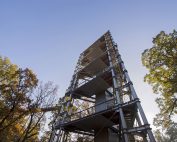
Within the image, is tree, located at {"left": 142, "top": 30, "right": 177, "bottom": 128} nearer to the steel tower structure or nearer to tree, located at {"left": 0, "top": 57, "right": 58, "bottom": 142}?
the steel tower structure

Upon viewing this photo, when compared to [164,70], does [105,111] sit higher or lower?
lower

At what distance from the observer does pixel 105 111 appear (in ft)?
28.9

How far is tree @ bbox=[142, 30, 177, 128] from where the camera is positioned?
11.0 metres

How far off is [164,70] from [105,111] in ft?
21.4

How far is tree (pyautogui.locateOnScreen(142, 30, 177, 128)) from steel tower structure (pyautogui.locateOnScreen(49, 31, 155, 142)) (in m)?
2.81

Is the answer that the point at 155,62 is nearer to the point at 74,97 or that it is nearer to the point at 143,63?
the point at 143,63

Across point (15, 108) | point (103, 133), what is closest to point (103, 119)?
point (103, 133)

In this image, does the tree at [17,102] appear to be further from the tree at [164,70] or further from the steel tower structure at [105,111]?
the tree at [164,70]

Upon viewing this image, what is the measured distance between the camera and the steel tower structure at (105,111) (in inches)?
284

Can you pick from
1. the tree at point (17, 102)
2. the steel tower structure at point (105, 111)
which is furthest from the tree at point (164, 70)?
the tree at point (17, 102)

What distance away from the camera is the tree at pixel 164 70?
11.0 meters

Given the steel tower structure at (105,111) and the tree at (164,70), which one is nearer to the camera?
the steel tower structure at (105,111)

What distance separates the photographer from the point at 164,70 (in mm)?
11703

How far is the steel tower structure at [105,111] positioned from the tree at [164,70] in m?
2.81
